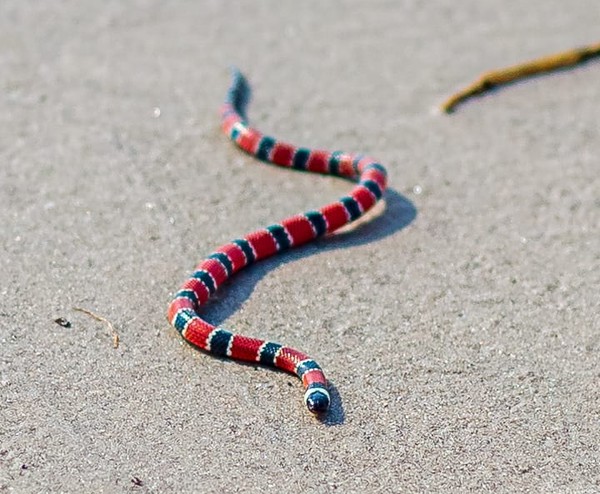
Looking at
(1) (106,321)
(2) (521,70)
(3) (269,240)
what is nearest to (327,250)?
(3) (269,240)

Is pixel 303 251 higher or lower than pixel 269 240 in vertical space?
lower

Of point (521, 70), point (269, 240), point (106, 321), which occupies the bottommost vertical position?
point (106, 321)

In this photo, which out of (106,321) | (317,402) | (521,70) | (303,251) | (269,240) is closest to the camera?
(317,402)

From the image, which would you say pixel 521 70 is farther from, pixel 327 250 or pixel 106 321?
pixel 106 321

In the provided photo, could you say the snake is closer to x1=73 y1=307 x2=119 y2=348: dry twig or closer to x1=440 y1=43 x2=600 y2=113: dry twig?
x1=73 y1=307 x2=119 y2=348: dry twig

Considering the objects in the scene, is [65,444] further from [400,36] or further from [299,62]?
[400,36]

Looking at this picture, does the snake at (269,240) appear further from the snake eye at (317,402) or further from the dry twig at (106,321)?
the dry twig at (106,321)

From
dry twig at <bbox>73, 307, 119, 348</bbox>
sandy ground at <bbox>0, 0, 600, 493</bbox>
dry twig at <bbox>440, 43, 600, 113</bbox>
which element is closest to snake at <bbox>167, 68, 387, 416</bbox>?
sandy ground at <bbox>0, 0, 600, 493</bbox>
